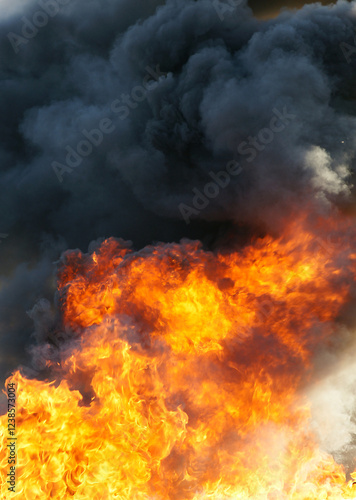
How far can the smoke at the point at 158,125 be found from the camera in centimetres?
1308

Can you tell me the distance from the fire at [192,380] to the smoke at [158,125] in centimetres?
230

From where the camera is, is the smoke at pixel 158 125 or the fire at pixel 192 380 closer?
the fire at pixel 192 380

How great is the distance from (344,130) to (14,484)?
46.0 ft

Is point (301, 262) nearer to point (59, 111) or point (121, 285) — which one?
point (121, 285)

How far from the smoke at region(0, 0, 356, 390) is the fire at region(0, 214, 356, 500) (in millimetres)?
2302

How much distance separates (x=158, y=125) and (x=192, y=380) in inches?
392

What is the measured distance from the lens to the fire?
30.6 ft

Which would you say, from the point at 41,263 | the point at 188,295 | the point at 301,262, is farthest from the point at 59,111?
the point at 301,262

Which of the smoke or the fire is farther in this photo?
the smoke

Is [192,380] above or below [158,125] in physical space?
below

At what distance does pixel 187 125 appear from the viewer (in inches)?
583

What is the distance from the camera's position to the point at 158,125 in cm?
1539

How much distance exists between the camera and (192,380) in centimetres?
1111

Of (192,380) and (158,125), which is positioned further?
(158,125)
